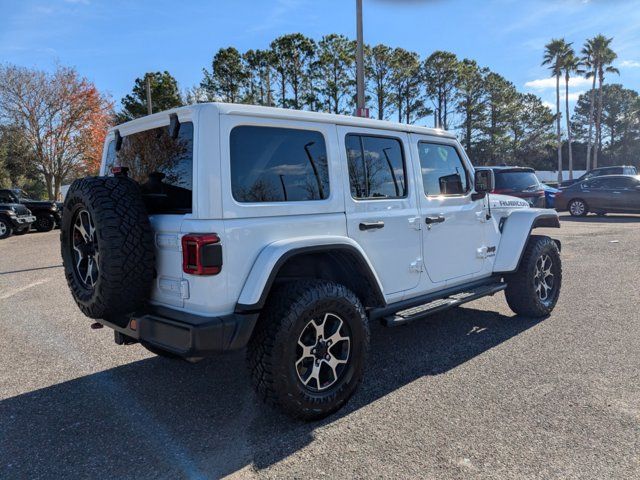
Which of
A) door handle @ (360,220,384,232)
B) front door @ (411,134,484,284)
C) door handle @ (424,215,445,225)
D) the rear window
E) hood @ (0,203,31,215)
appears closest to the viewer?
the rear window

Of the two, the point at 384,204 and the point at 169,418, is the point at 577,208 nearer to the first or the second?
the point at 384,204

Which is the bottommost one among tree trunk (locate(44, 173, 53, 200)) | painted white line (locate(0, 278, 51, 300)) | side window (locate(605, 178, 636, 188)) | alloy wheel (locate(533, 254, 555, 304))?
painted white line (locate(0, 278, 51, 300))

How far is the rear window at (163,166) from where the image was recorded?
2.95 meters

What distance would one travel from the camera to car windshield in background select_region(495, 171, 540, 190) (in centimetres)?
1121

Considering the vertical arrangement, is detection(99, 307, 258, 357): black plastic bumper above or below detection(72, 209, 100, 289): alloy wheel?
below

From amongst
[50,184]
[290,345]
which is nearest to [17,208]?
[50,184]

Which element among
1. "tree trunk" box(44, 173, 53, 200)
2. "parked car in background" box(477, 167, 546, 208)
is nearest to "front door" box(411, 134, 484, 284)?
"parked car in background" box(477, 167, 546, 208)

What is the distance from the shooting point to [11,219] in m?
15.2

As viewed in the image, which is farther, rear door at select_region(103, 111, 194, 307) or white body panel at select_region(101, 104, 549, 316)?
rear door at select_region(103, 111, 194, 307)

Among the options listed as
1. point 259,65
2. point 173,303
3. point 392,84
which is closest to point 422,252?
point 173,303

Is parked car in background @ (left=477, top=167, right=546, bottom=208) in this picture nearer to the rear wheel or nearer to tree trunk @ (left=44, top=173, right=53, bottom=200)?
the rear wheel

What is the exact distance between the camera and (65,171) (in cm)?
2803

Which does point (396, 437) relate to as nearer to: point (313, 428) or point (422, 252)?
point (313, 428)

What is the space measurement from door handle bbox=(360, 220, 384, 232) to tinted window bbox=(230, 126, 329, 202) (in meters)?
Result: 0.35
